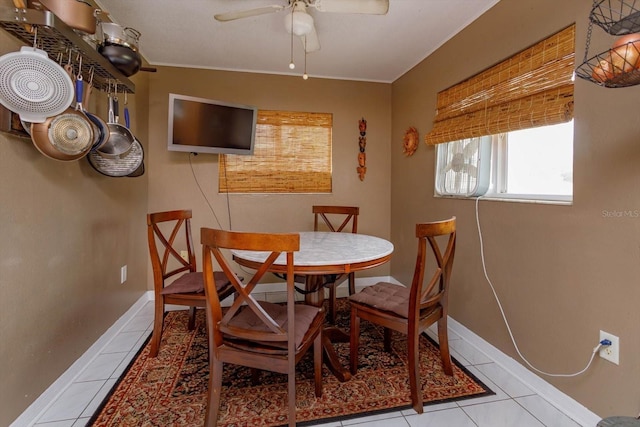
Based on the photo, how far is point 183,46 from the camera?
107 inches

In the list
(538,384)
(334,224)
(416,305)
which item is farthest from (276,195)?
(538,384)

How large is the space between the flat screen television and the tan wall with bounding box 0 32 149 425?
2.15ft

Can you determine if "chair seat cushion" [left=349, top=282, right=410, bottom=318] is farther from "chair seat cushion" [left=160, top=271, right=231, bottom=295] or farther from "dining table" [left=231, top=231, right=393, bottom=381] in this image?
"chair seat cushion" [left=160, top=271, right=231, bottom=295]

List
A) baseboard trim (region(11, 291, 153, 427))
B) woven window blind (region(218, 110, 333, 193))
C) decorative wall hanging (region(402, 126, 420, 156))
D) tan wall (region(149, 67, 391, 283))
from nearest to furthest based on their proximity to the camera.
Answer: baseboard trim (region(11, 291, 153, 427)) → decorative wall hanging (region(402, 126, 420, 156)) → tan wall (region(149, 67, 391, 283)) → woven window blind (region(218, 110, 333, 193))

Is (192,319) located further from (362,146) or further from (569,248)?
(569,248)

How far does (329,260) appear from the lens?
5.26 feet

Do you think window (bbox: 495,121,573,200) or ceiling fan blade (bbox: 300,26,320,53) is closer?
window (bbox: 495,121,573,200)

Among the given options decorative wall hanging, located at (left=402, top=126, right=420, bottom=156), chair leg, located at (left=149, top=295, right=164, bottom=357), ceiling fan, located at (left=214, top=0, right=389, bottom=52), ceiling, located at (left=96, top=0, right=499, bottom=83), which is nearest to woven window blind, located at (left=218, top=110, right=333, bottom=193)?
ceiling, located at (left=96, top=0, right=499, bottom=83)

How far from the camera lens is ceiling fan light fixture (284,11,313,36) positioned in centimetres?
185

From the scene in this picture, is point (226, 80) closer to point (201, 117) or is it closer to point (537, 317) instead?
point (201, 117)

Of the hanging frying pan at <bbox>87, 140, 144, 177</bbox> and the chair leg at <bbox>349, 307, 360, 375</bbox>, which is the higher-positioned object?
the hanging frying pan at <bbox>87, 140, 144, 177</bbox>

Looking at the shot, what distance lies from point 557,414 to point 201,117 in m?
3.24

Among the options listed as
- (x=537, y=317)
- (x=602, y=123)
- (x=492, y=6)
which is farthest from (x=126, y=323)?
(x=492, y=6)

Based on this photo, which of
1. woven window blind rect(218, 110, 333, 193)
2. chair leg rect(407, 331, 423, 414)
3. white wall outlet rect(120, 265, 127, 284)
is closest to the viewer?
chair leg rect(407, 331, 423, 414)
